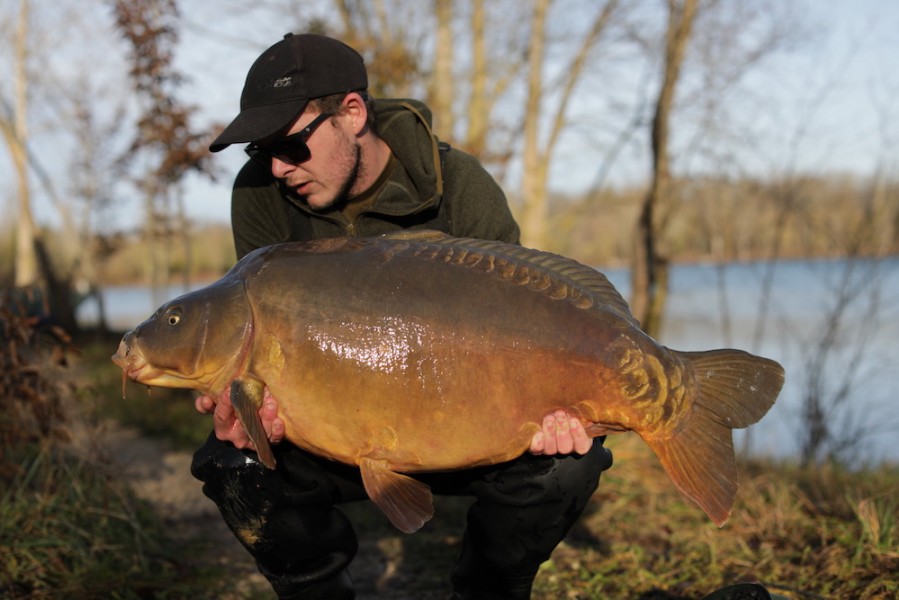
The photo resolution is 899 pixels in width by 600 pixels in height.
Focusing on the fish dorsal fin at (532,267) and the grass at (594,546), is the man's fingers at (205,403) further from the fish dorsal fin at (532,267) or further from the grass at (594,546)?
the grass at (594,546)

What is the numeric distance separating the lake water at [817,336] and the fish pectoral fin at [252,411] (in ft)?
13.6

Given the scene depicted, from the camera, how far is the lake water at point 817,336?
5281 millimetres

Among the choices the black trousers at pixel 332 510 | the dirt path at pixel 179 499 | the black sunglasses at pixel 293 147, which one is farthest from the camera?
the dirt path at pixel 179 499

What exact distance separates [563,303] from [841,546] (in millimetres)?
1411

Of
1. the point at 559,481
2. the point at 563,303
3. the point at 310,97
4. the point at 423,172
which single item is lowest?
the point at 559,481

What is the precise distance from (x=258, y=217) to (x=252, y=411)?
2.95 ft

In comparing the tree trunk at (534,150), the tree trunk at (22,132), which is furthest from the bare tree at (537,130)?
the tree trunk at (22,132)

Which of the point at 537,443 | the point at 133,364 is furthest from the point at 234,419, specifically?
the point at 537,443

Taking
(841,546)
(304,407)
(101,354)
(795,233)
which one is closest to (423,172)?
(304,407)

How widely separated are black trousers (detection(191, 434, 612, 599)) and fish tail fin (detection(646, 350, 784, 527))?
0.28 m

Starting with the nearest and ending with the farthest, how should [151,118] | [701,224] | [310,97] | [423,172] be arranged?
1. [310,97]
2. [423,172]
3. [151,118]
4. [701,224]

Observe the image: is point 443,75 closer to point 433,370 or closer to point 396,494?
point 433,370

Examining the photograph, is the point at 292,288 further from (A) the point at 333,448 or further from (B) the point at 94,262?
(B) the point at 94,262

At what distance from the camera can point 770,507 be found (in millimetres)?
3012
